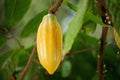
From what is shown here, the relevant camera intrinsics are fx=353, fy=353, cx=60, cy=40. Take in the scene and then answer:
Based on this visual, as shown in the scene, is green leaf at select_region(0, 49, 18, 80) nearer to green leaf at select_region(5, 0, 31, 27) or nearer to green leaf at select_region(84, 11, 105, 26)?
green leaf at select_region(5, 0, 31, 27)

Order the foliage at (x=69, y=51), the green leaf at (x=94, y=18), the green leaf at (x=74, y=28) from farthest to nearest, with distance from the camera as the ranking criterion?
1. the foliage at (x=69, y=51)
2. the green leaf at (x=94, y=18)
3. the green leaf at (x=74, y=28)

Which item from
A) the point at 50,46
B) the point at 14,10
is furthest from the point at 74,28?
the point at 14,10

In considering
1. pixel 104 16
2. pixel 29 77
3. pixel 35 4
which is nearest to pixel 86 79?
pixel 29 77

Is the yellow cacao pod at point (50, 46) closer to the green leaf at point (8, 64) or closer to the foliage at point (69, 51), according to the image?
the foliage at point (69, 51)

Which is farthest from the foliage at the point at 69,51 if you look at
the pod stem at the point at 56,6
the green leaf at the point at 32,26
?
the pod stem at the point at 56,6

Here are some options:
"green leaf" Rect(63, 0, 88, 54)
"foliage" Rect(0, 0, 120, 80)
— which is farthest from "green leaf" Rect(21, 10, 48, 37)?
"green leaf" Rect(63, 0, 88, 54)

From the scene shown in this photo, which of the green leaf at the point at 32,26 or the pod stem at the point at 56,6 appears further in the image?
the green leaf at the point at 32,26

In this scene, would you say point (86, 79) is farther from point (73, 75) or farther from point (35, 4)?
point (35, 4)
